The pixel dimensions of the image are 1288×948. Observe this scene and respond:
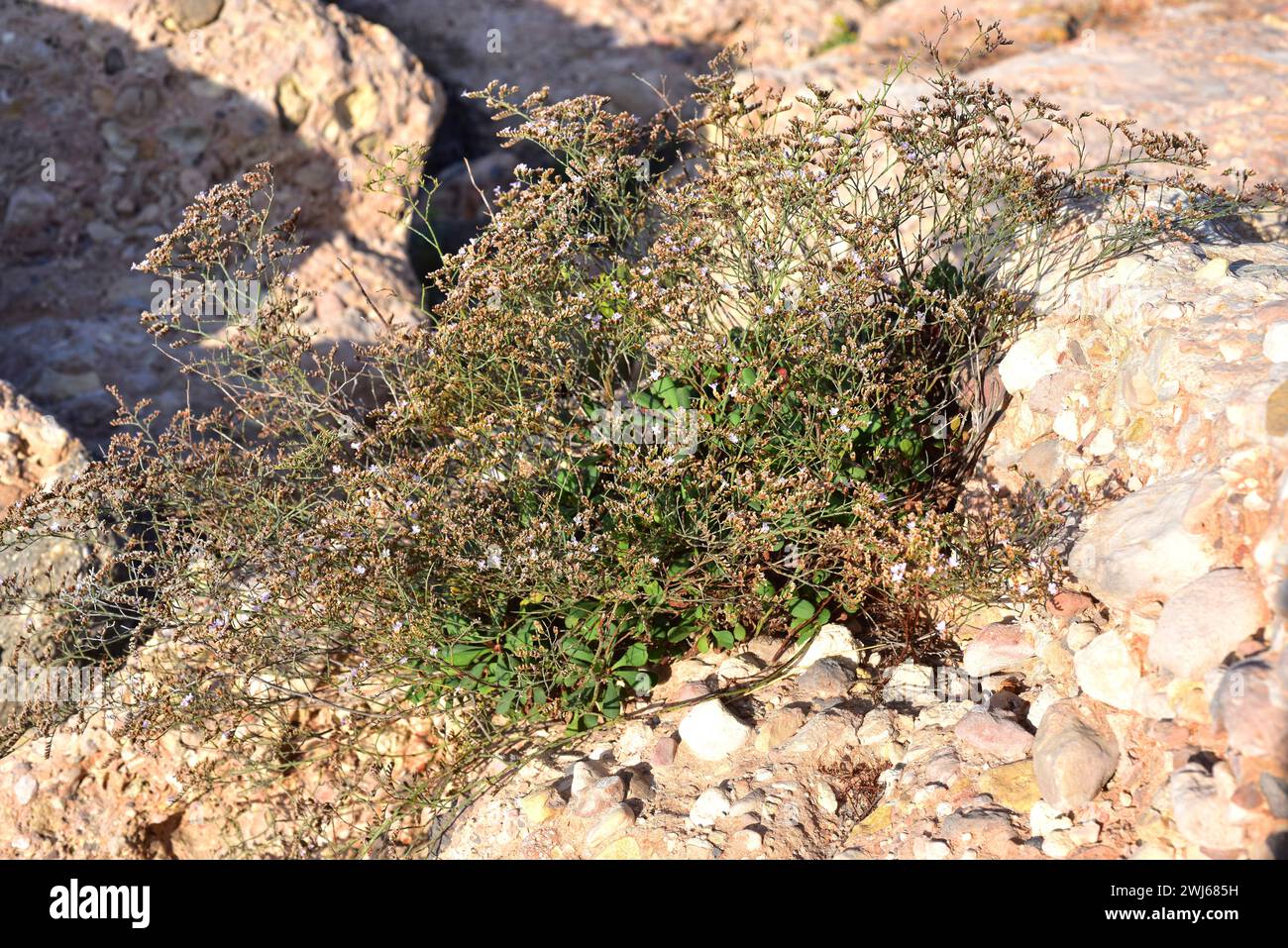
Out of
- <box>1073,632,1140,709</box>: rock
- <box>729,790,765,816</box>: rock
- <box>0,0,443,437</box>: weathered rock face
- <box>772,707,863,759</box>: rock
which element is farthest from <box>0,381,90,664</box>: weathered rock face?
<box>1073,632,1140,709</box>: rock

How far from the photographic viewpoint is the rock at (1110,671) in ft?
8.97

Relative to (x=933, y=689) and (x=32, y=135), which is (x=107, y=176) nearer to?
(x=32, y=135)

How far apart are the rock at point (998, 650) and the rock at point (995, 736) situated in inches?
9.9

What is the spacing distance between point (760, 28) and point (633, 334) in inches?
230

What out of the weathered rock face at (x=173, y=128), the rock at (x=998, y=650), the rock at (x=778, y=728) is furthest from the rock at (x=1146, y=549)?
the weathered rock face at (x=173, y=128)

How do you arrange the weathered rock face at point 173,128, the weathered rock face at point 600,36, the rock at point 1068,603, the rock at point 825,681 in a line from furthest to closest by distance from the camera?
the weathered rock face at point 600,36
the weathered rock face at point 173,128
the rock at point 825,681
the rock at point 1068,603

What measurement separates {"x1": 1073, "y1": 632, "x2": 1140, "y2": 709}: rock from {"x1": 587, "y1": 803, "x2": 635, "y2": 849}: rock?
4.13 ft

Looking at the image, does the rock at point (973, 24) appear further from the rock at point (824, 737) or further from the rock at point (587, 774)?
the rock at point (587, 774)

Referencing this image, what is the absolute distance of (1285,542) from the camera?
2477mm

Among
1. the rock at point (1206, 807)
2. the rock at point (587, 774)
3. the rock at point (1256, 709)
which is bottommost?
the rock at point (587, 774)

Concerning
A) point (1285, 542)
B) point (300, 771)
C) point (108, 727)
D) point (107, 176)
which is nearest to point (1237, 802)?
point (1285, 542)

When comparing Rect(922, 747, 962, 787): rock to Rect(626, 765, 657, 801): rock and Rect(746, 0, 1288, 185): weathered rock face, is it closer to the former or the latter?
Rect(626, 765, 657, 801): rock

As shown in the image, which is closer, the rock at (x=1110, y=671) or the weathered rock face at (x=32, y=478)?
the rock at (x=1110, y=671)

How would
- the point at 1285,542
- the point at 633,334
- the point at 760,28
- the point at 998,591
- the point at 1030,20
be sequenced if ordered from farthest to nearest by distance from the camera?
the point at 760,28
the point at 1030,20
the point at 633,334
the point at 998,591
the point at 1285,542
